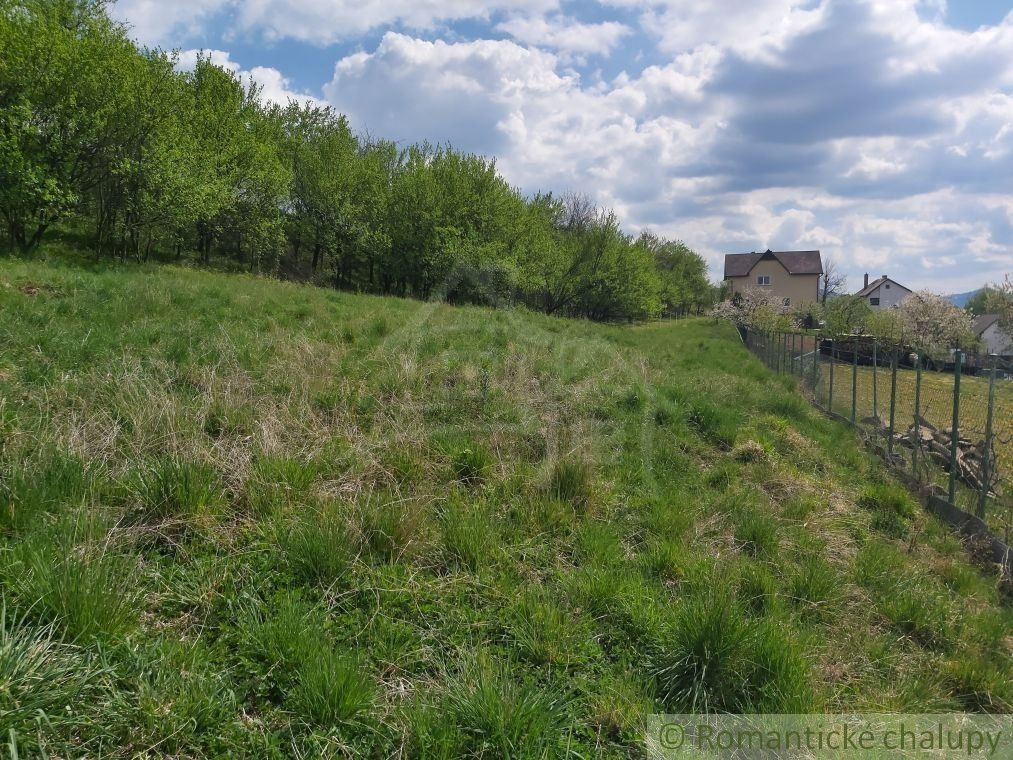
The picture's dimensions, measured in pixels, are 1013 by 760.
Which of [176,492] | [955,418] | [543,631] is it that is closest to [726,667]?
[543,631]

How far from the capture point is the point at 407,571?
3.44m

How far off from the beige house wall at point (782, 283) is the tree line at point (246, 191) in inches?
1696

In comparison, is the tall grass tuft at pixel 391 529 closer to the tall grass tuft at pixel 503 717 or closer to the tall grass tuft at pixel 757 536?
the tall grass tuft at pixel 503 717

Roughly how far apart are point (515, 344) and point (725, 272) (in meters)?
91.4

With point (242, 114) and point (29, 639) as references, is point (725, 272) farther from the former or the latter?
point (29, 639)

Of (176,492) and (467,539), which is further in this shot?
(467,539)

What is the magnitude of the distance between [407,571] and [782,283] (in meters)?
92.3

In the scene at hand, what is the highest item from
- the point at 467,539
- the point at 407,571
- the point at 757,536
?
the point at 467,539

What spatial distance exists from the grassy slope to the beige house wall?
85.2 m

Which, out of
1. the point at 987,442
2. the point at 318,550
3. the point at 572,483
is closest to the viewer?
the point at 318,550

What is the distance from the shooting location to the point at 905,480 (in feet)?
23.9

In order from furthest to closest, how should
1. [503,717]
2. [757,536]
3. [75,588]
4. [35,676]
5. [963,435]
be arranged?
[963,435]
[757,536]
[75,588]
[503,717]
[35,676]

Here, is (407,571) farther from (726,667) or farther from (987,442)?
(987,442)

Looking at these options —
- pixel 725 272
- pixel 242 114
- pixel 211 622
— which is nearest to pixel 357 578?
pixel 211 622
